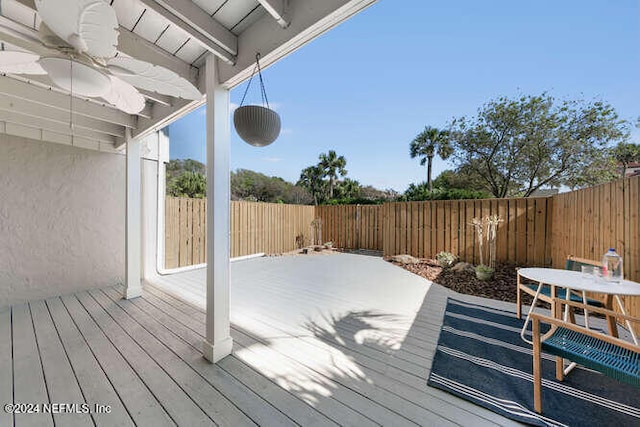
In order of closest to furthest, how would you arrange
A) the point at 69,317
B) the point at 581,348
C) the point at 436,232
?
the point at 581,348, the point at 69,317, the point at 436,232

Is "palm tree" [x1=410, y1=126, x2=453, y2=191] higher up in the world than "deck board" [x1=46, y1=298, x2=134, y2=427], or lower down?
higher up

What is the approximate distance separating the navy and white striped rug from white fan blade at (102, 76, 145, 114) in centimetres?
283

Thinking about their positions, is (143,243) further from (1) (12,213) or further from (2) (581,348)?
(2) (581,348)

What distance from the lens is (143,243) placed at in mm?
3945

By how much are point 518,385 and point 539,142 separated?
381 inches

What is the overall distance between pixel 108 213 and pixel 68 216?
434mm

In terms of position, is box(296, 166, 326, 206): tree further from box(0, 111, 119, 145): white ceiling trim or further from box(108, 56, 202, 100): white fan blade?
box(108, 56, 202, 100): white fan blade

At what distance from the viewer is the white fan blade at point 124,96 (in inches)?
57.1

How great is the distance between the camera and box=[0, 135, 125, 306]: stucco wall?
282 cm

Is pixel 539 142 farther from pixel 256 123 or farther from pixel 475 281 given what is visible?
pixel 256 123

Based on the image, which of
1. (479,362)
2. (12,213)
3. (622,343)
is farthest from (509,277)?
(12,213)

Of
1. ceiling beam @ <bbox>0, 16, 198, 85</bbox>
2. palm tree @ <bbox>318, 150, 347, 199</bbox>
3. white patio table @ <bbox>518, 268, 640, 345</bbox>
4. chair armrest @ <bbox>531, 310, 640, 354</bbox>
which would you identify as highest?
palm tree @ <bbox>318, 150, 347, 199</bbox>

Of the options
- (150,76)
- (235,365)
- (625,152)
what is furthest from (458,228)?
(625,152)

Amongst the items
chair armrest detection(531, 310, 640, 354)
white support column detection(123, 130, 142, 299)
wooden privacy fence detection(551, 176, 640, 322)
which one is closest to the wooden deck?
white support column detection(123, 130, 142, 299)
